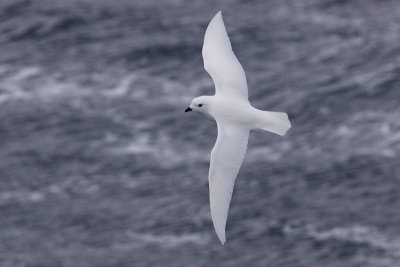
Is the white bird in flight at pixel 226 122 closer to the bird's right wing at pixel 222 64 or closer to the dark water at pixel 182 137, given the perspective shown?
the bird's right wing at pixel 222 64

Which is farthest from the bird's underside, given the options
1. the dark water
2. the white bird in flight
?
the dark water

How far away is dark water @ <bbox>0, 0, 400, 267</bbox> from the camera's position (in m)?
38.6

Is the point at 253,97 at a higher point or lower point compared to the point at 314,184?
higher

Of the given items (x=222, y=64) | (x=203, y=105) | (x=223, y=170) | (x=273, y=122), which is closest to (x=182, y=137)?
(x=222, y=64)

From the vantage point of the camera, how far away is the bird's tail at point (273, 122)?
1117 inches

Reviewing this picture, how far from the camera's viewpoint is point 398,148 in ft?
136

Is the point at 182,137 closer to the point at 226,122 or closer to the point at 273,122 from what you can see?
the point at 226,122

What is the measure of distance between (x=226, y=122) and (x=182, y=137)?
1406cm

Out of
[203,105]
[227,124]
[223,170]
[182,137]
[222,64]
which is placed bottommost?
[223,170]

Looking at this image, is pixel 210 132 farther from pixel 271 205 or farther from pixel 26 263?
pixel 26 263

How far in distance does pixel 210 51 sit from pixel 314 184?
10.0 meters

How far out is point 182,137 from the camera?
4266 cm

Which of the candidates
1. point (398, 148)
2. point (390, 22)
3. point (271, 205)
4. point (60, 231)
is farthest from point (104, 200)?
point (390, 22)

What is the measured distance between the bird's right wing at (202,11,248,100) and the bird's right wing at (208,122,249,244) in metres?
1.90
